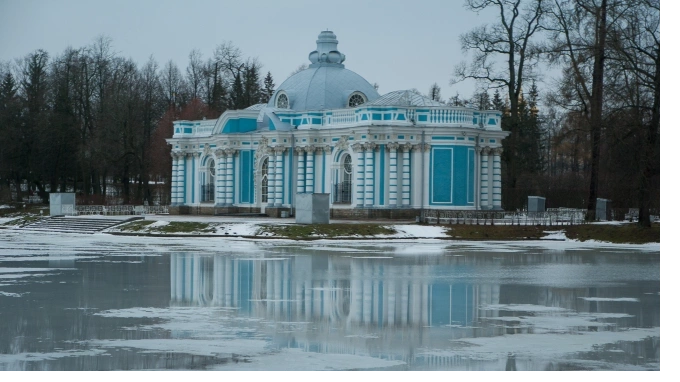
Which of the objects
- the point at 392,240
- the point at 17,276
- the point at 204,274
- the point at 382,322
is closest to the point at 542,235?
the point at 392,240

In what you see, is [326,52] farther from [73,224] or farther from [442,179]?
[73,224]

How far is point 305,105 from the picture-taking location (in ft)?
180

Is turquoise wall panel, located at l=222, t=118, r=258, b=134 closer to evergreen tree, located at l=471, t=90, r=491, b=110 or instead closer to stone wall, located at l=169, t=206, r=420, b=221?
stone wall, located at l=169, t=206, r=420, b=221

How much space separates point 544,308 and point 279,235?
77.8 ft

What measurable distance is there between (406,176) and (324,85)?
8889mm

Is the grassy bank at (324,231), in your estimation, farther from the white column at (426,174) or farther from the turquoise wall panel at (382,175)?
the white column at (426,174)

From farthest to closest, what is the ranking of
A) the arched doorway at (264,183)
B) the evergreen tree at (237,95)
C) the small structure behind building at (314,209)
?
the evergreen tree at (237,95) → the arched doorway at (264,183) → the small structure behind building at (314,209)

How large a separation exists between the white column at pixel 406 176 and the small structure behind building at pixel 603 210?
881 cm

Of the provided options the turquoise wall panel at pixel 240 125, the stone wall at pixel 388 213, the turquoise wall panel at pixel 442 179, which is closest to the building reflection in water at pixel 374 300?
the stone wall at pixel 388 213

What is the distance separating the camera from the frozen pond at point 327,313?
A: 498 inches

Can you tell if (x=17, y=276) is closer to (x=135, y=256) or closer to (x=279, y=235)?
(x=135, y=256)

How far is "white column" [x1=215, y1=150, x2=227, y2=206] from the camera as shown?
2231 inches

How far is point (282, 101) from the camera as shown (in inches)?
2203

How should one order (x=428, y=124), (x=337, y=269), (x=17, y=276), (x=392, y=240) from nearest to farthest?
1. (x=17, y=276)
2. (x=337, y=269)
3. (x=392, y=240)
4. (x=428, y=124)
